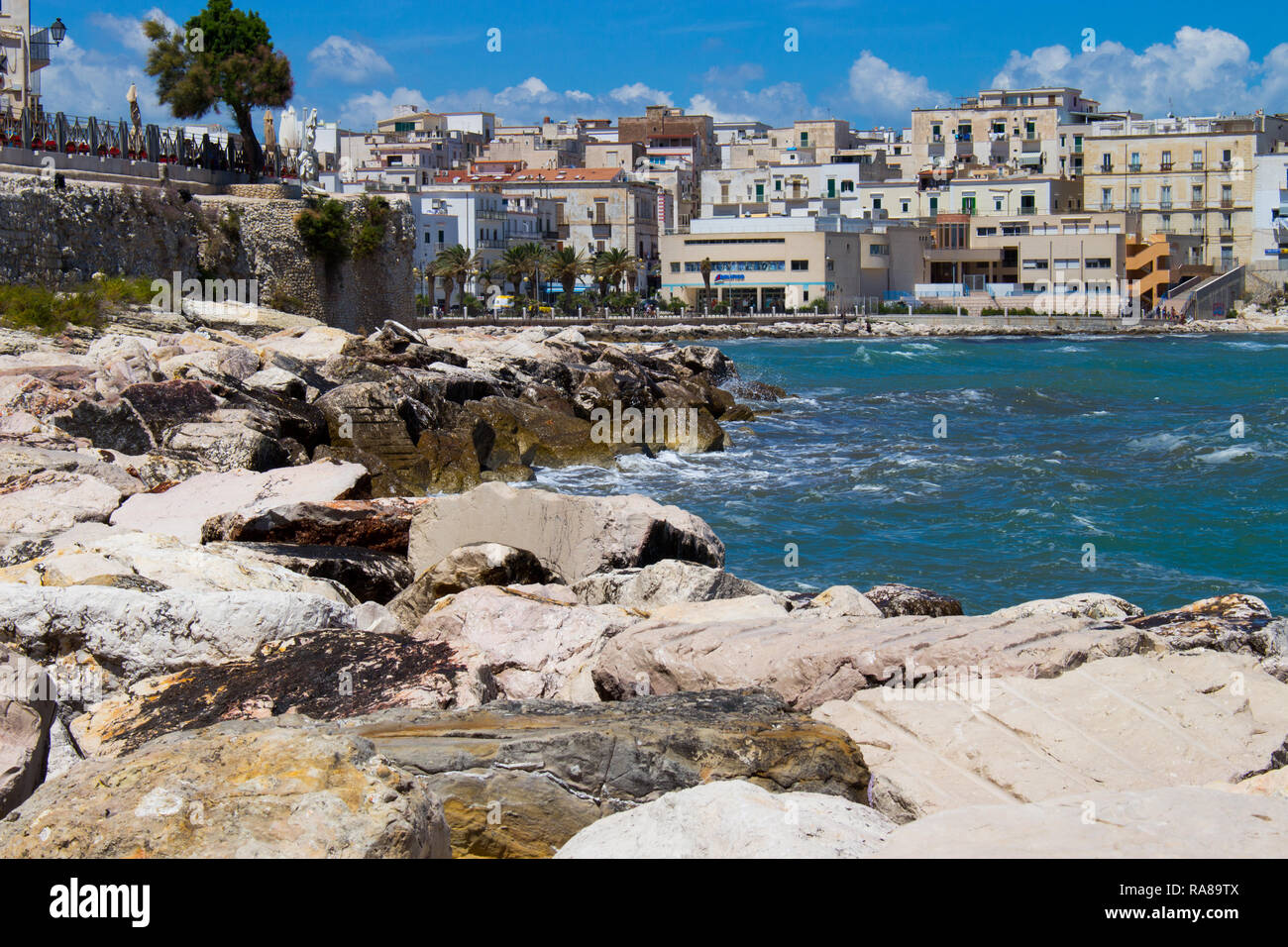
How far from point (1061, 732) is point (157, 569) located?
487 centimetres

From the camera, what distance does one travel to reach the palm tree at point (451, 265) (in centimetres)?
6988

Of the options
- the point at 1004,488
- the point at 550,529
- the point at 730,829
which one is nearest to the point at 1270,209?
the point at 1004,488

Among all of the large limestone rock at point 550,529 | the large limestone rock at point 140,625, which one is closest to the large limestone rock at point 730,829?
the large limestone rock at point 140,625

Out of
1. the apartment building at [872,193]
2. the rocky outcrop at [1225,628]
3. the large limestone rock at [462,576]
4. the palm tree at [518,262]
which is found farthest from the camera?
the apartment building at [872,193]

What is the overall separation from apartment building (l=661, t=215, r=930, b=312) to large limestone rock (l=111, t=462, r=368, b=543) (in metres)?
65.7

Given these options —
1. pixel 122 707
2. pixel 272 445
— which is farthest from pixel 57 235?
pixel 122 707

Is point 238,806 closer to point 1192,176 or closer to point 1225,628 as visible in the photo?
point 1225,628

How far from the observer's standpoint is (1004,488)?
20.8 m

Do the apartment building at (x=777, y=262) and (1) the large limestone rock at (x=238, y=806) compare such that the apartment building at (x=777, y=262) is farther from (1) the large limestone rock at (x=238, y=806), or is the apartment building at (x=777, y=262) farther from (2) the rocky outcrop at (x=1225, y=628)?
(1) the large limestone rock at (x=238, y=806)

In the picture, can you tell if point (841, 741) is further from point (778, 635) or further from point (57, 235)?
point (57, 235)

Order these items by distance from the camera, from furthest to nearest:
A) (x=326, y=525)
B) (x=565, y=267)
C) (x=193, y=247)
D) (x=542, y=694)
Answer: (x=565, y=267) < (x=193, y=247) < (x=326, y=525) < (x=542, y=694)

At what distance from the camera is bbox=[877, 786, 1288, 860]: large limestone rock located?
381 cm

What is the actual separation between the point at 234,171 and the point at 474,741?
111ft

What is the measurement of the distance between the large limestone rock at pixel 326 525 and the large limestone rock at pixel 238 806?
5363 millimetres
